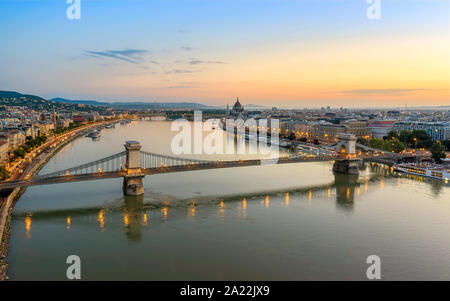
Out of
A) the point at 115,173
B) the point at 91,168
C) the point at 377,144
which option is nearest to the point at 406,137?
the point at 377,144

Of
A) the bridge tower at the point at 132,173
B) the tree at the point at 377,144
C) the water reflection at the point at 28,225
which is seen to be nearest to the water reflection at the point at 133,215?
the bridge tower at the point at 132,173

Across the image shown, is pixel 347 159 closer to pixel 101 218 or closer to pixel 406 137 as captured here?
pixel 406 137

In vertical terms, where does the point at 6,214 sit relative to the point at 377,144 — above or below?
below

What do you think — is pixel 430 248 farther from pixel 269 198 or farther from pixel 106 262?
pixel 106 262

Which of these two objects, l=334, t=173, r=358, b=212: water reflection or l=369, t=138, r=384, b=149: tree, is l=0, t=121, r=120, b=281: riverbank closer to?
l=334, t=173, r=358, b=212: water reflection

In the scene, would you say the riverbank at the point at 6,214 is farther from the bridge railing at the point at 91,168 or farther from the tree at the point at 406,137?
the tree at the point at 406,137
